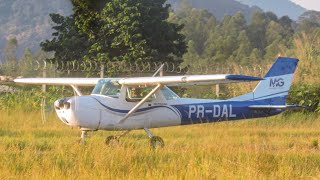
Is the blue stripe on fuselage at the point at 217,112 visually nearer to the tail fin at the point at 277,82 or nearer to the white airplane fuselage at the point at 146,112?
the white airplane fuselage at the point at 146,112

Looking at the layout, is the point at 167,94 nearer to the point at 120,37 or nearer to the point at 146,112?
the point at 146,112

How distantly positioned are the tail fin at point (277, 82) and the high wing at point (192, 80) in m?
3.75

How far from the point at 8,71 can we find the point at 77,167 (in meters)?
17.4

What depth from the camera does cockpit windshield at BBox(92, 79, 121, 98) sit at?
571 inches

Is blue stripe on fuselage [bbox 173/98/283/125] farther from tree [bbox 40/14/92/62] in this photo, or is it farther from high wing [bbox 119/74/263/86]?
tree [bbox 40/14/92/62]

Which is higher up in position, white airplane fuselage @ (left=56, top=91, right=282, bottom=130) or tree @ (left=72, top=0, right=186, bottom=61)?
tree @ (left=72, top=0, right=186, bottom=61)

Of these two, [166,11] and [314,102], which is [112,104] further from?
[166,11]

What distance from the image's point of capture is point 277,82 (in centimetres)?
1739

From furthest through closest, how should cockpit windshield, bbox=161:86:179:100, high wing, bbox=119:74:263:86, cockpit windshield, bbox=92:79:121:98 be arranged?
cockpit windshield, bbox=161:86:179:100 < cockpit windshield, bbox=92:79:121:98 < high wing, bbox=119:74:263:86

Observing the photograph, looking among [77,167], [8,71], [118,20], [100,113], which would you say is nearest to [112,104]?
[100,113]

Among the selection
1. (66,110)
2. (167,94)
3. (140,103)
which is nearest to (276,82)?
(167,94)

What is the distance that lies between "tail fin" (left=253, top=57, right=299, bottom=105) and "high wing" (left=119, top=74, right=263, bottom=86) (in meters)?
3.75

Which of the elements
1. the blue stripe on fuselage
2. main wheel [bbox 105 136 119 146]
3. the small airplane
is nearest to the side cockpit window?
the small airplane

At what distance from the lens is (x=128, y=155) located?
10523 millimetres
